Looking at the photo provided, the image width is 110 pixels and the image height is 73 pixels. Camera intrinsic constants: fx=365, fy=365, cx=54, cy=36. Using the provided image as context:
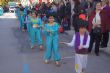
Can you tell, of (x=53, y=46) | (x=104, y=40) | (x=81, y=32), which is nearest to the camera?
(x=81, y=32)

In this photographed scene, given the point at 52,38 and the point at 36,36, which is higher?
the point at 52,38

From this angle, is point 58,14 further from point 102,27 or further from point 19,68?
point 19,68

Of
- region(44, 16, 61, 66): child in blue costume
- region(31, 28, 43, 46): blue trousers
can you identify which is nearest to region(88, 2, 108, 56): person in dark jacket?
region(44, 16, 61, 66): child in blue costume

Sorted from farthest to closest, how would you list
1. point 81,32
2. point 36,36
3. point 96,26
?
point 36,36 < point 96,26 < point 81,32

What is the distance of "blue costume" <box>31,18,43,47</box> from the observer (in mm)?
14438

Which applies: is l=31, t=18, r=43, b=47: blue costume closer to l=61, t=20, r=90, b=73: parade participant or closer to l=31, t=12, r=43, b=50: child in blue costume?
l=31, t=12, r=43, b=50: child in blue costume

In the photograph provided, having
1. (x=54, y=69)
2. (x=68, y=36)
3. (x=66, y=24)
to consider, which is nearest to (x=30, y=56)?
(x=54, y=69)

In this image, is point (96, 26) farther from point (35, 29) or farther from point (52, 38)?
point (35, 29)

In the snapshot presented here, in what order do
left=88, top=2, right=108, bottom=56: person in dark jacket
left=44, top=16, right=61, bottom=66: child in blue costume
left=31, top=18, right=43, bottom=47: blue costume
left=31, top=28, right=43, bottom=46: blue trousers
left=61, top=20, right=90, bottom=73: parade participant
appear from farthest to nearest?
left=31, top=28, right=43, bottom=46: blue trousers, left=31, top=18, right=43, bottom=47: blue costume, left=88, top=2, right=108, bottom=56: person in dark jacket, left=44, top=16, right=61, bottom=66: child in blue costume, left=61, top=20, right=90, bottom=73: parade participant

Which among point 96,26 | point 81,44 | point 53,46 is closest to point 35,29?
point 96,26

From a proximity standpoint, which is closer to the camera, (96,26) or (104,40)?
(96,26)

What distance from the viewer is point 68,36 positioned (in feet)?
66.8

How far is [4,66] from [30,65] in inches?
31.7

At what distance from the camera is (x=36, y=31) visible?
591 inches
